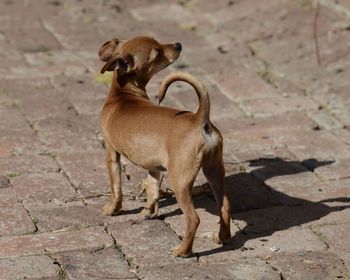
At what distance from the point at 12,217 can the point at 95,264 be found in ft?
2.88

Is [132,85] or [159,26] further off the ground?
[132,85]

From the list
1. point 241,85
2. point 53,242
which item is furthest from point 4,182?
point 241,85

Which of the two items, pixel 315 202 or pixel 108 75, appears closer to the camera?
pixel 315 202

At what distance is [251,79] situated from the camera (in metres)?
8.88

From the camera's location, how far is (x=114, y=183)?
6270mm

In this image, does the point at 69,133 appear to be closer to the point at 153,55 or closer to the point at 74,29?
the point at 153,55

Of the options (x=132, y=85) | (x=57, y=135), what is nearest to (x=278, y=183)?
(x=132, y=85)

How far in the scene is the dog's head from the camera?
636 cm

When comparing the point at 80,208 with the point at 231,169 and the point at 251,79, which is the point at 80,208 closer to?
the point at 231,169

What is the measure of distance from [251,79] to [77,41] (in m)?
2.01

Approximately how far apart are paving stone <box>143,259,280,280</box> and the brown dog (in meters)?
0.15

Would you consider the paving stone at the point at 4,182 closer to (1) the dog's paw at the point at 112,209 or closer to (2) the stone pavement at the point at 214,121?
(2) the stone pavement at the point at 214,121

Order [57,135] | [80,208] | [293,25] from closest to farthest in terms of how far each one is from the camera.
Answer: [80,208], [57,135], [293,25]

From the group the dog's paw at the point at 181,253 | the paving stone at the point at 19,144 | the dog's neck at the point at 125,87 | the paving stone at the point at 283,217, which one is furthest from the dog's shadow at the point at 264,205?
the paving stone at the point at 19,144
